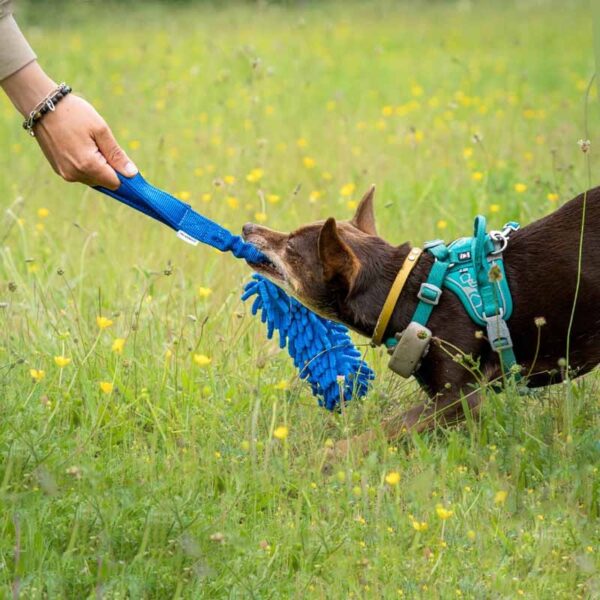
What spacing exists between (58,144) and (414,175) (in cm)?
393

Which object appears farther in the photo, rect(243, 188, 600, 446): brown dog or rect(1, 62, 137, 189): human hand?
rect(243, 188, 600, 446): brown dog

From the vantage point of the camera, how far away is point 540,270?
3844 mm

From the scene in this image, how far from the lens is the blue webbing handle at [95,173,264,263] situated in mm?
3732

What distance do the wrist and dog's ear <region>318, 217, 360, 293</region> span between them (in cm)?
111

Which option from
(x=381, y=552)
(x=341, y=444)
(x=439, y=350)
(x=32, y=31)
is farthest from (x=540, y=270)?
(x=32, y=31)

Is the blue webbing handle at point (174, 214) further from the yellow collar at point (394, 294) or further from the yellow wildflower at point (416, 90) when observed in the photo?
the yellow wildflower at point (416, 90)

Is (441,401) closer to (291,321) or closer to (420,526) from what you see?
(291,321)

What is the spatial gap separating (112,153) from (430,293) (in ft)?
4.03

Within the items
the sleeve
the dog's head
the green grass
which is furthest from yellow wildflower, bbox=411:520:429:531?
the sleeve

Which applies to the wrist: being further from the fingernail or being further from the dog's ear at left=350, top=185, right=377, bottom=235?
the dog's ear at left=350, top=185, right=377, bottom=235

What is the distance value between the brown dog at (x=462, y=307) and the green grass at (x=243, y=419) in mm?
156

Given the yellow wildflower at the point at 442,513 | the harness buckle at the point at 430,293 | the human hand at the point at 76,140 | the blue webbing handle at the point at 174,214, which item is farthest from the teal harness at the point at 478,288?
the human hand at the point at 76,140

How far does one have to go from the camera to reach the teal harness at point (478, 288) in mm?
3775

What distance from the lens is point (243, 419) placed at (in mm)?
3879
